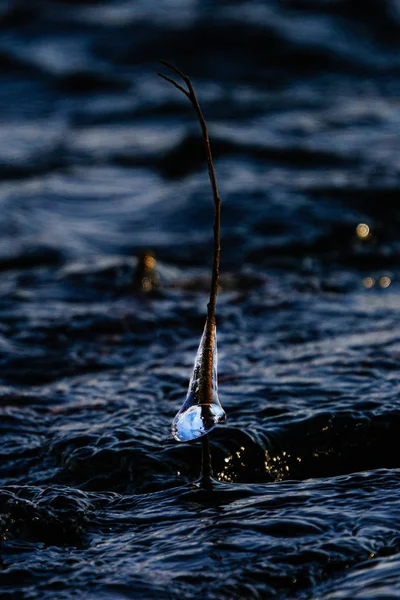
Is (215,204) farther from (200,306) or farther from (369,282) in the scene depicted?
(369,282)

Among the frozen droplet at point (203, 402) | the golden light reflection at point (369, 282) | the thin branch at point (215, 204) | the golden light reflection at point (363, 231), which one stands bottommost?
the golden light reflection at point (363, 231)

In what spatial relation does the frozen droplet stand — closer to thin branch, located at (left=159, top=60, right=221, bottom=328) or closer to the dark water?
thin branch, located at (left=159, top=60, right=221, bottom=328)

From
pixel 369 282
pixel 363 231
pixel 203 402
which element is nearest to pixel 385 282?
pixel 369 282

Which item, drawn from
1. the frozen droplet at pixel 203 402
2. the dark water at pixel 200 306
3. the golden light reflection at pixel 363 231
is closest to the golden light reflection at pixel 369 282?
the dark water at pixel 200 306

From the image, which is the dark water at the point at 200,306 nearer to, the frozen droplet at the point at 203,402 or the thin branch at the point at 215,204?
the frozen droplet at the point at 203,402

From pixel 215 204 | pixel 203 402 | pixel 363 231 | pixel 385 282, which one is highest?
pixel 215 204

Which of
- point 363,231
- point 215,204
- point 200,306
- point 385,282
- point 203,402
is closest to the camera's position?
point 215,204
